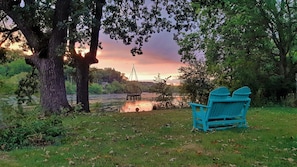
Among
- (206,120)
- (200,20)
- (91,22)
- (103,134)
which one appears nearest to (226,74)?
(200,20)

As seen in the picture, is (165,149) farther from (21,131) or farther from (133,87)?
(133,87)

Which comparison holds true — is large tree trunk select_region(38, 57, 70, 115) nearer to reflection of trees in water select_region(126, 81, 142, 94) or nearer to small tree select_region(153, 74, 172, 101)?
small tree select_region(153, 74, 172, 101)

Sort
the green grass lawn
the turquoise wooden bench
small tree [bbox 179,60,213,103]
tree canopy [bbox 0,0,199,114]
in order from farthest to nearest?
small tree [bbox 179,60,213,103] → tree canopy [bbox 0,0,199,114] → the turquoise wooden bench → the green grass lawn

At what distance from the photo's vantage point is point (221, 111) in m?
7.32

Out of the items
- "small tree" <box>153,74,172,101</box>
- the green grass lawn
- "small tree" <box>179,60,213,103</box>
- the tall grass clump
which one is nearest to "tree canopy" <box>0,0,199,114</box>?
"small tree" <box>153,74,172,101</box>

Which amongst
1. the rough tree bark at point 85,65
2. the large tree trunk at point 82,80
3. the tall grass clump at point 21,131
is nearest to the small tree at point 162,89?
the rough tree bark at point 85,65

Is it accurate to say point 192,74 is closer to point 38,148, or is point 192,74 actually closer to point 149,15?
point 149,15

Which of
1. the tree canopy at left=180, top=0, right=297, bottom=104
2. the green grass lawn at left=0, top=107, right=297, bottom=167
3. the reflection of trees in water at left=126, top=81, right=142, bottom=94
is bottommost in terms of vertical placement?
the green grass lawn at left=0, top=107, right=297, bottom=167

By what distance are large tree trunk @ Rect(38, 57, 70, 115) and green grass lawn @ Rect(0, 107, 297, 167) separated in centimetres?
416

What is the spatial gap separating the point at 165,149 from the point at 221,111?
239 cm

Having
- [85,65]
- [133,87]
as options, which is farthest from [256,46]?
[133,87]

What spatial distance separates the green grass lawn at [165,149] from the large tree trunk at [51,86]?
13.6 feet

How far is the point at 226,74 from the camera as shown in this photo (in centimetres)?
1698

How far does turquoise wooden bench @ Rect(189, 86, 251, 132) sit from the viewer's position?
7.10 meters
